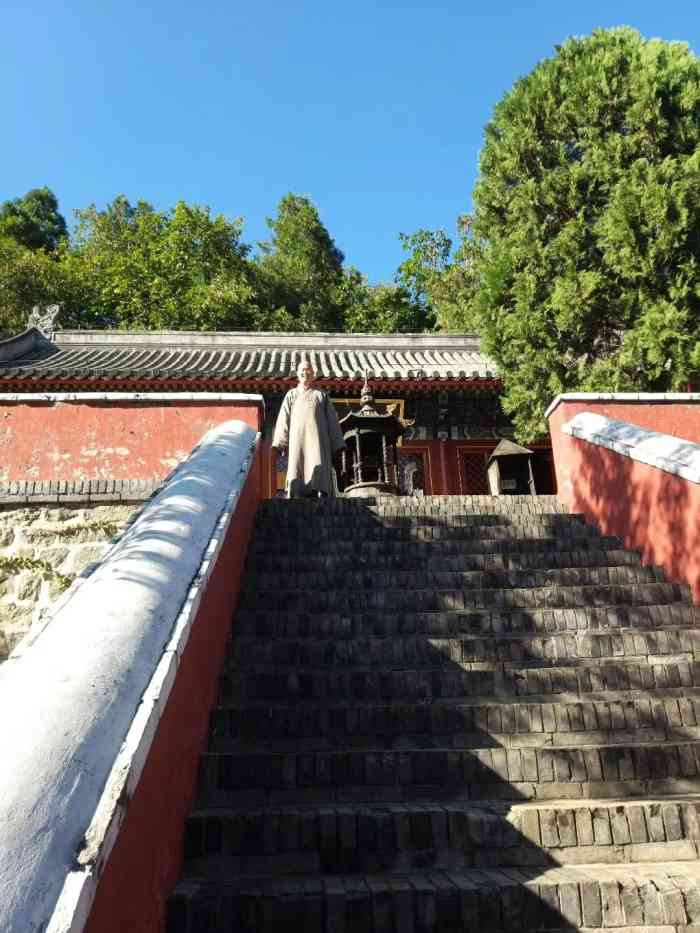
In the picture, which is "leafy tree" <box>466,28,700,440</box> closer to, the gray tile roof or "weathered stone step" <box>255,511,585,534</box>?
the gray tile roof

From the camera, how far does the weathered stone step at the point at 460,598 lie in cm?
422

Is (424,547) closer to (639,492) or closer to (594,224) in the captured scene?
(639,492)

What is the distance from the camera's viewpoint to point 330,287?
93.1 ft

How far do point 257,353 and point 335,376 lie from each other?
4.34 metres

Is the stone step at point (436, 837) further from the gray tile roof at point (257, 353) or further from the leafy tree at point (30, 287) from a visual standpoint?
the leafy tree at point (30, 287)

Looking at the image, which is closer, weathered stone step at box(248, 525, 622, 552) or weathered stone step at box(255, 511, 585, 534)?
weathered stone step at box(248, 525, 622, 552)

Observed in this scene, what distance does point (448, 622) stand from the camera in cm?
400

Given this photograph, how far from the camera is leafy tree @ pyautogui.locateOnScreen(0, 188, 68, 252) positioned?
97.3ft

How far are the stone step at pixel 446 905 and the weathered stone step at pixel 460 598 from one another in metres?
1.96

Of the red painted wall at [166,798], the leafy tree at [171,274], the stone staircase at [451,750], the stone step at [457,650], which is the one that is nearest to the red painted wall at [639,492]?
the stone staircase at [451,750]

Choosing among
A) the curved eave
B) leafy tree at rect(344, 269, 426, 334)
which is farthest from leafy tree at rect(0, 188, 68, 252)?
the curved eave

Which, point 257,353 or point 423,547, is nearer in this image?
point 423,547

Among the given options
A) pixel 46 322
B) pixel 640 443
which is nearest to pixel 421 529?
pixel 640 443

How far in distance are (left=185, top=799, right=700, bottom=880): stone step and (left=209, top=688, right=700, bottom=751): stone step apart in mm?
499
